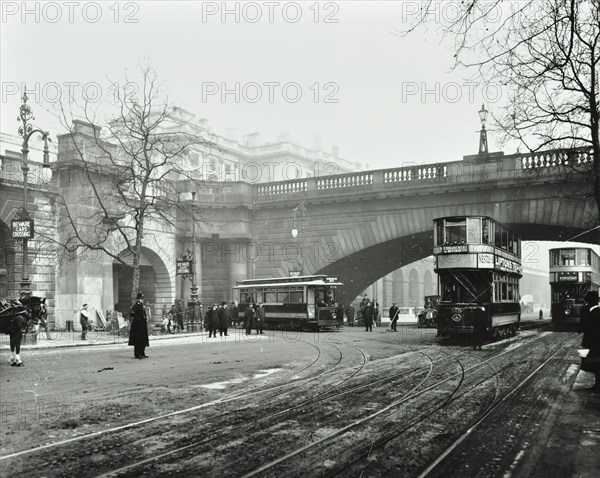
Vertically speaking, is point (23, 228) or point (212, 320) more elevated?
point (23, 228)

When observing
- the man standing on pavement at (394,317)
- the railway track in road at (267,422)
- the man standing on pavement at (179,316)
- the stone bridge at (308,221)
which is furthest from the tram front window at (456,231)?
the man standing on pavement at (179,316)

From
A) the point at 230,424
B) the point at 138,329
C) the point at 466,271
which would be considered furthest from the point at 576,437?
the point at 466,271

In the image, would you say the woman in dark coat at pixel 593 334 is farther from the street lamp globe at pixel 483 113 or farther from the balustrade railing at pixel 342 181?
the balustrade railing at pixel 342 181

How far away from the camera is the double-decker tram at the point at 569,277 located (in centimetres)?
3294

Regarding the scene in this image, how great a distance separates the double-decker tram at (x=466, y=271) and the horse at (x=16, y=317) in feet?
43.3

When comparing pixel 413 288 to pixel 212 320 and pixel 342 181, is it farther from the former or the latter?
pixel 212 320

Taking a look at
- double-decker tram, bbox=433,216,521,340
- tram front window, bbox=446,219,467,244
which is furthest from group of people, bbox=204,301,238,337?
tram front window, bbox=446,219,467,244

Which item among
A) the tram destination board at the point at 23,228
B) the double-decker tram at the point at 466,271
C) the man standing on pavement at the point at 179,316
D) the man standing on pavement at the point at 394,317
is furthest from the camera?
the man standing on pavement at the point at 394,317

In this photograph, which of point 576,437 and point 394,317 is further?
point 394,317

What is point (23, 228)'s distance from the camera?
20344 mm

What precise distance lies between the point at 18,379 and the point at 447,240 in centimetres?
1472

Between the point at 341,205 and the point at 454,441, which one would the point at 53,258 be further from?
the point at 454,441

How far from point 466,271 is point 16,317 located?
47.2ft

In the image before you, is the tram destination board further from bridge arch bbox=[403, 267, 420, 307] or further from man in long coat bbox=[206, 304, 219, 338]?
bridge arch bbox=[403, 267, 420, 307]
